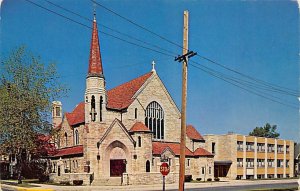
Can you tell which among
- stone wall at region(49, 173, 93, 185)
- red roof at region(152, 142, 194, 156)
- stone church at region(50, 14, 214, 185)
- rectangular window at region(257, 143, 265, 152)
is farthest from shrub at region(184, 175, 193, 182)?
rectangular window at region(257, 143, 265, 152)

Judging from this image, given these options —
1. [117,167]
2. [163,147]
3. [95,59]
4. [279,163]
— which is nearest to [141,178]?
[117,167]

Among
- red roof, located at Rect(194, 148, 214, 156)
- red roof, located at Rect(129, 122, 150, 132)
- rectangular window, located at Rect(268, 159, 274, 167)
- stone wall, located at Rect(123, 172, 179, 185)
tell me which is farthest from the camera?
rectangular window, located at Rect(268, 159, 274, 167)

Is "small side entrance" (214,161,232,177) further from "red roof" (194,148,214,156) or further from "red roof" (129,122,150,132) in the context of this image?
"red roof" (129,122,150,132)

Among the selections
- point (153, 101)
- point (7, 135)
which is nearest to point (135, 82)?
point (153, 101)

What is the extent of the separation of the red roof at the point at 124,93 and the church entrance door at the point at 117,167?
5511mm

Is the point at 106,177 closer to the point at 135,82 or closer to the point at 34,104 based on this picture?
the point at 34,104

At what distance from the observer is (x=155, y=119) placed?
137 feet

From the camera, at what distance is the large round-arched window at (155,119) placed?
4128 cm

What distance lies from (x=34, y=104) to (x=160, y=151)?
13.9m

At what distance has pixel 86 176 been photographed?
32062mm

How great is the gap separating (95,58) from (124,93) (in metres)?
8.20

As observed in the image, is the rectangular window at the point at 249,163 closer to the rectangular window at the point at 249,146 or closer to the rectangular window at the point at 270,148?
the rectangular window at the point at 249,146

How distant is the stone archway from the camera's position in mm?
34938

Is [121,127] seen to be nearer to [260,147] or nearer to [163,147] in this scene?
[163,147]
